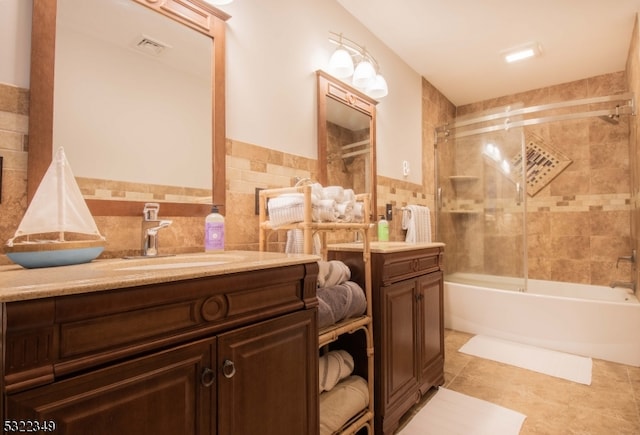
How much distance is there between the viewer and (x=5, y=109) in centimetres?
92

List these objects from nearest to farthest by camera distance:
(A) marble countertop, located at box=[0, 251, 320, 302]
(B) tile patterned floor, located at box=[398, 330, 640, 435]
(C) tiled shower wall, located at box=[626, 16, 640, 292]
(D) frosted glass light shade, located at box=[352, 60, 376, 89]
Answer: (A) marble countertop, located at box=[0, 251, 320, 302], (B) tile patterned floor, located at box=[398, 330, 640, 435], (D) frosted glass light shade, located at box=[352, 60, 376, 89], (C) tiled shower wall, located at box=[626, 16, 640, 292]

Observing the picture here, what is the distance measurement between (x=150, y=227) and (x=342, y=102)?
147cm

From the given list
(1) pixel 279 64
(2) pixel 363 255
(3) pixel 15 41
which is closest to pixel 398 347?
(2) pixel 363 255

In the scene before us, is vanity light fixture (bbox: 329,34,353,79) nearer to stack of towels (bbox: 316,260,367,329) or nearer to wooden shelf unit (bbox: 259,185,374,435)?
wooden shelf unit (bbox: 259,185,374,435)

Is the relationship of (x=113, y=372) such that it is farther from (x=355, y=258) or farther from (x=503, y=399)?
(x=503, y=399)

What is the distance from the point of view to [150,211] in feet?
3.77

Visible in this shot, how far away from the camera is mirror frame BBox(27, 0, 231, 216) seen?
3.15ft

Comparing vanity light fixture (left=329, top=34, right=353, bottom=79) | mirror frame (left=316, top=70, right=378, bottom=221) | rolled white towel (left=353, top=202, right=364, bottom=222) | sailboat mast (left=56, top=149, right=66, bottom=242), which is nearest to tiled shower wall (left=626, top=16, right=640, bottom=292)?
mirror frame (left=316, top=70, right=378, bottom=221)

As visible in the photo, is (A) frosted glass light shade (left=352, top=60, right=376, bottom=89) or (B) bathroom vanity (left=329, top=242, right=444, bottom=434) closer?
(B) bathroom vanity (left=329, top=242, right=444, bottom=434)

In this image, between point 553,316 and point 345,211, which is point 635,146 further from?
point 345,211

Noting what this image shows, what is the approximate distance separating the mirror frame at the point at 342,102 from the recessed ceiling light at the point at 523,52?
4.69ft

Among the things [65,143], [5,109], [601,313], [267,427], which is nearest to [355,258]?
[267,427]

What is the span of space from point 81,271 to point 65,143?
20.6 inches

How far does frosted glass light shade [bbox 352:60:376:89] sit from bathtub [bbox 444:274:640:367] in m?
2.09
